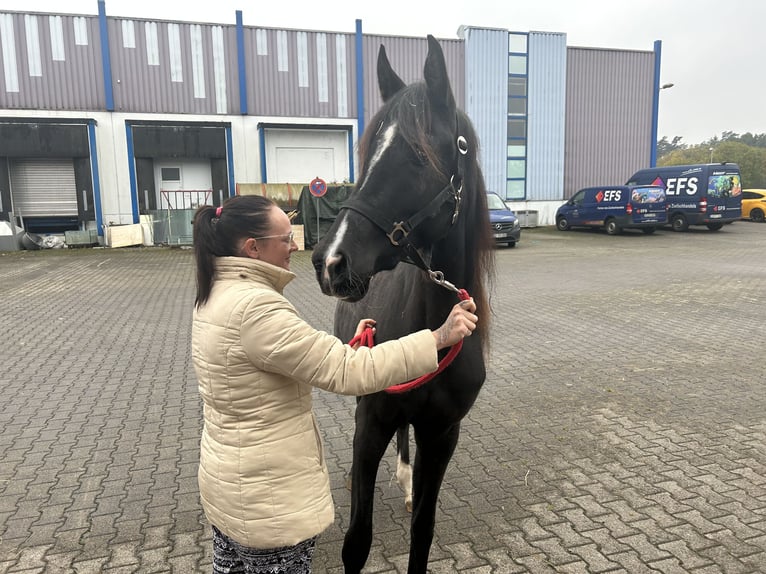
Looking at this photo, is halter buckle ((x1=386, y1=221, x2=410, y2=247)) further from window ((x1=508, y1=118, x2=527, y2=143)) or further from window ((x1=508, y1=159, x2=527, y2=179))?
window ((x1=508, y1=118, x2=527, y2=143))

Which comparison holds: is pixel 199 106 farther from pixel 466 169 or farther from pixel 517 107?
pixel 466 169

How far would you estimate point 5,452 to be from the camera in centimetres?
387

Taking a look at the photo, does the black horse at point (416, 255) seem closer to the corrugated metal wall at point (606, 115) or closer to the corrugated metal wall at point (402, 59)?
the corrugated metal wall at point (402, 59)

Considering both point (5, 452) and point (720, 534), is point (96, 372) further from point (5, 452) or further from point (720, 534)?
point (720, 534)

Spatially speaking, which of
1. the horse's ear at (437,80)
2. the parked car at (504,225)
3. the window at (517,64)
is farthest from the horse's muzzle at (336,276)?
the window at (517,64)

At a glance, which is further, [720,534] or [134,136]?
[134,136]

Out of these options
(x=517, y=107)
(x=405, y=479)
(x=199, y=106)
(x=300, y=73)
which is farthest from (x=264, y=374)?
(x=517, y=107)

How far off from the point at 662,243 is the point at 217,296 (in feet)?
66.2

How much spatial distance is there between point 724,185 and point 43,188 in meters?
26.7

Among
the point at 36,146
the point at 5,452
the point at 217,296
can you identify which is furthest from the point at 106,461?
the point at 36,146

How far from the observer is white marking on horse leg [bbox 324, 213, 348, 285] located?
4.94 feet

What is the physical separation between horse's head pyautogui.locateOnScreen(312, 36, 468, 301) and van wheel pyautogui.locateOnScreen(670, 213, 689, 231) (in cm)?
2329

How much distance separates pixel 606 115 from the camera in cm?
2580

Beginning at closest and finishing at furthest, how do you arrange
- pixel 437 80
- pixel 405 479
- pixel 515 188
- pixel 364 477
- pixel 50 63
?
pixel 437 80 → pixel 364 477 → pixel 405 479 → pixel 50 63 → pixel 515 188
